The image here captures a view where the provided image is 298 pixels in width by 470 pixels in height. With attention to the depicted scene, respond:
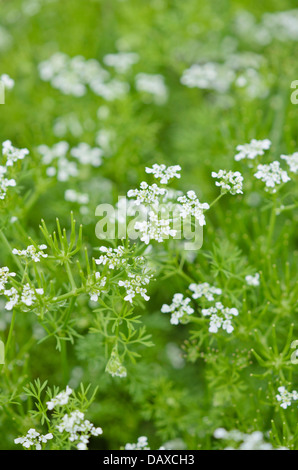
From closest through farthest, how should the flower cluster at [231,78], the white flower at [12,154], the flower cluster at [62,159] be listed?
the white flower at [12,154]
the flower cluster at [62,159]
the flower cluster at [231,78]

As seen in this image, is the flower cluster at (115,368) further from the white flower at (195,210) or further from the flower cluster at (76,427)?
the white flower at (195,210)

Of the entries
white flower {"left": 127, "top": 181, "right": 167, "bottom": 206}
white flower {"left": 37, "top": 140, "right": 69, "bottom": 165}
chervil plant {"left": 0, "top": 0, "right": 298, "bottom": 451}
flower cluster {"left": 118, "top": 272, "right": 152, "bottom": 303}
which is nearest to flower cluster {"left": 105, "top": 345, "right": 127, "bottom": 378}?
chervil plant {"left": 0, "top": 0, "right": 298, "bottom": 451}

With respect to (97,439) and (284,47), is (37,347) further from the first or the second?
(284,47)

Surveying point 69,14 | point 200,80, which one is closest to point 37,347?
point 200,80

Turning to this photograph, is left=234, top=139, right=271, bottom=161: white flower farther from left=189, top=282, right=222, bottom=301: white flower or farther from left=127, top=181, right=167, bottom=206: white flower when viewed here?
left=189, top=282, right=222, bottom=301: white flower

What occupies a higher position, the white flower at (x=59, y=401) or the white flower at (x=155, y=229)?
the white flower at (x=155, y=229)

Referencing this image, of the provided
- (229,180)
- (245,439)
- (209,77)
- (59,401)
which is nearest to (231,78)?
(209,77)

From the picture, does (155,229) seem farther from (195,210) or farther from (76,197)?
(76,197)

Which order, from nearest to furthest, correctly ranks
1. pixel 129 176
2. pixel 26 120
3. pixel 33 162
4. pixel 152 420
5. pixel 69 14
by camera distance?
pixel 33 162 < pixel 152 420 < pixel 129 176 < pixel 26 120 < pixel 69 14

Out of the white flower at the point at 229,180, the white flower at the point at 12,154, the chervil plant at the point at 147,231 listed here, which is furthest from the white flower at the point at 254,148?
the white flower at the point at 12,154
